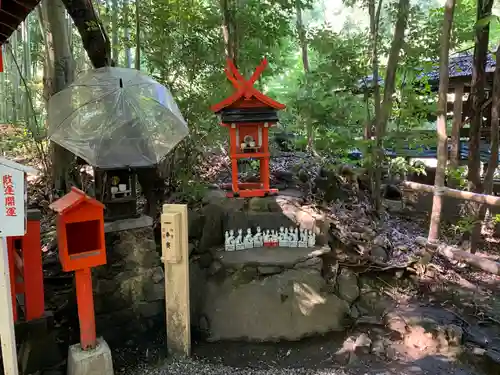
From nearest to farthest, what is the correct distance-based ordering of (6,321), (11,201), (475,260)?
(11,201) < (6,321) < (475,260)

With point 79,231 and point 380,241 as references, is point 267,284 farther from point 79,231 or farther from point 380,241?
point 79,231

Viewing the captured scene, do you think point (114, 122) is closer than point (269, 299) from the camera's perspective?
Yes

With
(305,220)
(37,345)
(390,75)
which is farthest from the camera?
(390,75)

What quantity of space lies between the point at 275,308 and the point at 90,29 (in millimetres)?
4992

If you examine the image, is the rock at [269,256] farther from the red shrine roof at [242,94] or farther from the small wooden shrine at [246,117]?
the red shrine roof at [242,94]

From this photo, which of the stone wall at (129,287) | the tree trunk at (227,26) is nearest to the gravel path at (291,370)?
the stone wall at (129,287)

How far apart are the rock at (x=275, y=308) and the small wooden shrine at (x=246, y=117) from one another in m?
1.57

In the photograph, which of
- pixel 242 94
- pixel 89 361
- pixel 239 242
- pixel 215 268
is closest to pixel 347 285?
pixel 239 242

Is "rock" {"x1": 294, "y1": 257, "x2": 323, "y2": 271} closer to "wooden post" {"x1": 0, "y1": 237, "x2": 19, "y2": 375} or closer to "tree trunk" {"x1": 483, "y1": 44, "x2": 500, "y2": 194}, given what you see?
"wooden post" {"x1": 0, "y1": 237, "x2": 19, "y2": 375}

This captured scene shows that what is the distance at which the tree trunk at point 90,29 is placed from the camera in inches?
229

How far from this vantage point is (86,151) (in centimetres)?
446

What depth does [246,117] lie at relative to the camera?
620 centimetres

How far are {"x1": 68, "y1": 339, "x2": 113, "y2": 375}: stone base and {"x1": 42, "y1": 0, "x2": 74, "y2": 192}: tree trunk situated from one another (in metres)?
4.28

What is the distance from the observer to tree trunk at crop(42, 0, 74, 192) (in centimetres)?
727
